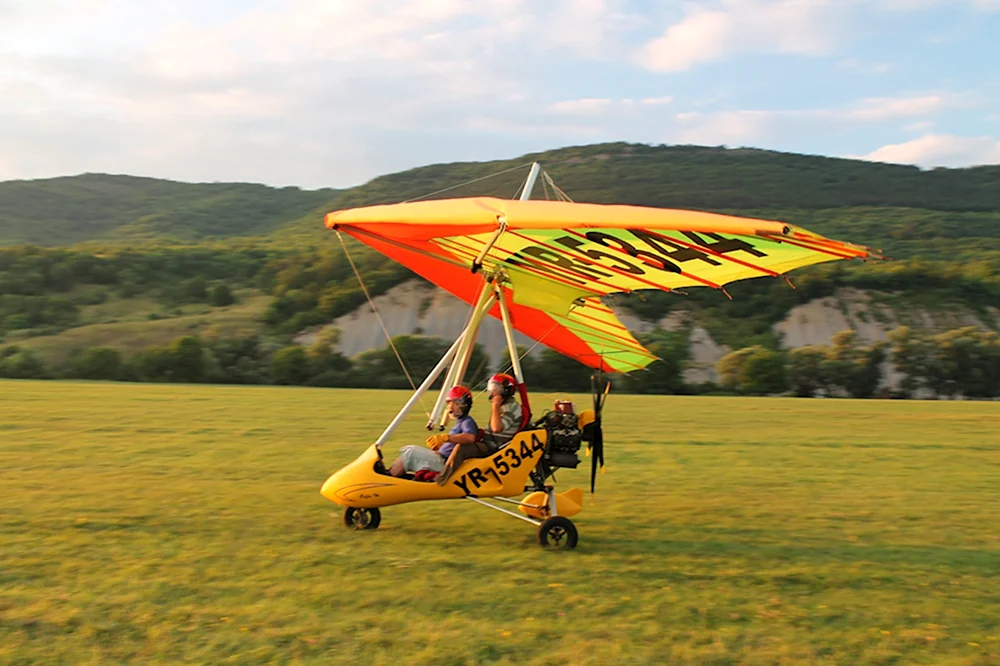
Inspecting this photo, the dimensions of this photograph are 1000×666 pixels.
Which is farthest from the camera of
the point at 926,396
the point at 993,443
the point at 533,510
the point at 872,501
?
the point at 926,396

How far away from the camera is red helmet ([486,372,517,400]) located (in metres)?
7.52

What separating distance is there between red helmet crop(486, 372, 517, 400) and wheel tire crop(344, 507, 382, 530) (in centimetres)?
154

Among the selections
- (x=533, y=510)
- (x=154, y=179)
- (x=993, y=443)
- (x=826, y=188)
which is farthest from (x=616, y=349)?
(x=154, y=179)

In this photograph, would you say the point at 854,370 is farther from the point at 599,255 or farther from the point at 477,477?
the point at 477,477

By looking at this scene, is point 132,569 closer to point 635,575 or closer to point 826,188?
point 635,575

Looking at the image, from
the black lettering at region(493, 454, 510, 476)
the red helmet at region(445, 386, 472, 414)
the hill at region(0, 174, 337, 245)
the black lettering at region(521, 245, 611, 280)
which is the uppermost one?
the hill at region(0, 174, 337, 245)

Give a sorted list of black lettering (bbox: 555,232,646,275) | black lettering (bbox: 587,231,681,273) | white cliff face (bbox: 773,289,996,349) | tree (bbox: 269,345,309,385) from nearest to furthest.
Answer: black lettering (bbox: 587,231,681,273) → black lettering (bbox: 555,232,646,275) → tree (bbox: 269,345,309,385) → white cliff face (bbox: 773,289,996,349)

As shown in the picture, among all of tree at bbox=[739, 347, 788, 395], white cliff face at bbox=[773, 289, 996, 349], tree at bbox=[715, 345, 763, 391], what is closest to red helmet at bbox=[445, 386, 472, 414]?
tree at bbox=[739, 347, 788, 395]

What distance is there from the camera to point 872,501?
10.1m

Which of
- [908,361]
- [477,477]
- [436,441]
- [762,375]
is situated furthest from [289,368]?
[477,477]

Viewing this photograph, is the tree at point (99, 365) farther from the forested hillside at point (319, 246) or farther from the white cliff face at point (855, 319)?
the white cliff face at point (855, 319)

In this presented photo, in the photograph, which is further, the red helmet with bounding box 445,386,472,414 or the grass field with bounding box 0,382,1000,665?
the red helmet with bounding box 445,386,472,414

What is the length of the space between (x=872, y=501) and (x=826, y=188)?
103773 mm

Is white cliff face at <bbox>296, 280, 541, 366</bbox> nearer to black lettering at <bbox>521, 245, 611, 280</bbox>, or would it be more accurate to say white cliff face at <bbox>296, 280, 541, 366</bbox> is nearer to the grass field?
the grass field
